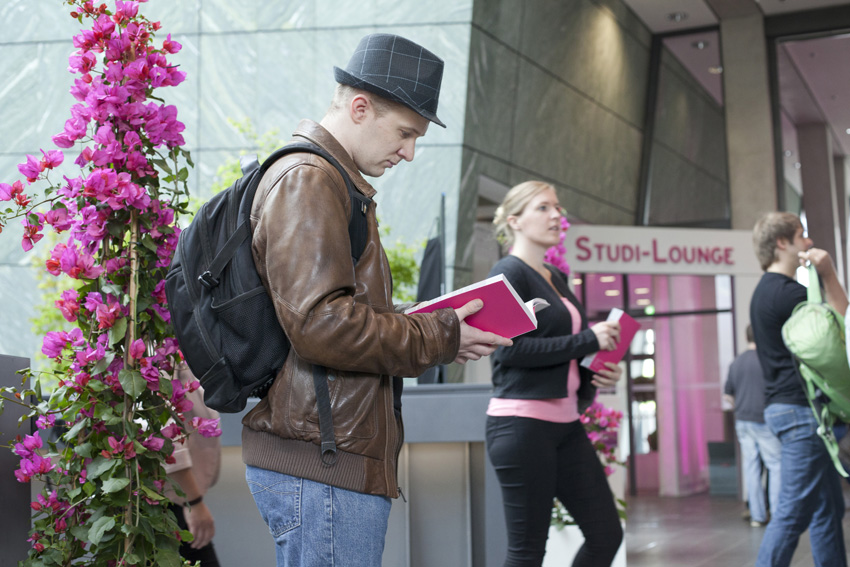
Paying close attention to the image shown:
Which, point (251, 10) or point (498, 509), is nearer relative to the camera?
point (498, 509)

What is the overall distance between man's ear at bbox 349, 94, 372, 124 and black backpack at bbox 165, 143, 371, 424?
137mm

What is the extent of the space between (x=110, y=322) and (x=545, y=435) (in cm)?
150

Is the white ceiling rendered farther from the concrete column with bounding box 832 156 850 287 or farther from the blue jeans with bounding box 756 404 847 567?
the blue jeans with bounding box 756 404 847 567

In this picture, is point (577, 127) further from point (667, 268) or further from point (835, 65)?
point (835, 65)

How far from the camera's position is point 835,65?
1364 centimetres

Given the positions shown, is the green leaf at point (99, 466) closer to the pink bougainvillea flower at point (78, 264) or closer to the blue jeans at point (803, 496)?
the pink bougainvillea flower at point (78, 264)

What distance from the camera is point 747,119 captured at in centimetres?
1294

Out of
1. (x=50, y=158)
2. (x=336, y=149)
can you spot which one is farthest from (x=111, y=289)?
(x=336, y=149)

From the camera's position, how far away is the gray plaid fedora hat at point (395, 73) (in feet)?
5.56

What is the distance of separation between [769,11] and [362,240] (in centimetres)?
1305

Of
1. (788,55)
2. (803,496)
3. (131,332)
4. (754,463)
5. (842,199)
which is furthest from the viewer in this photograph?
(842,199)

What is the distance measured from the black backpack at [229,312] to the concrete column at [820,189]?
524 inches

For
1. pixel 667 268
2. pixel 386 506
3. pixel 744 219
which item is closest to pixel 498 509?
pixel 386 506

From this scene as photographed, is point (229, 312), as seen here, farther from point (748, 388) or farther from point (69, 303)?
point (748, 388)
